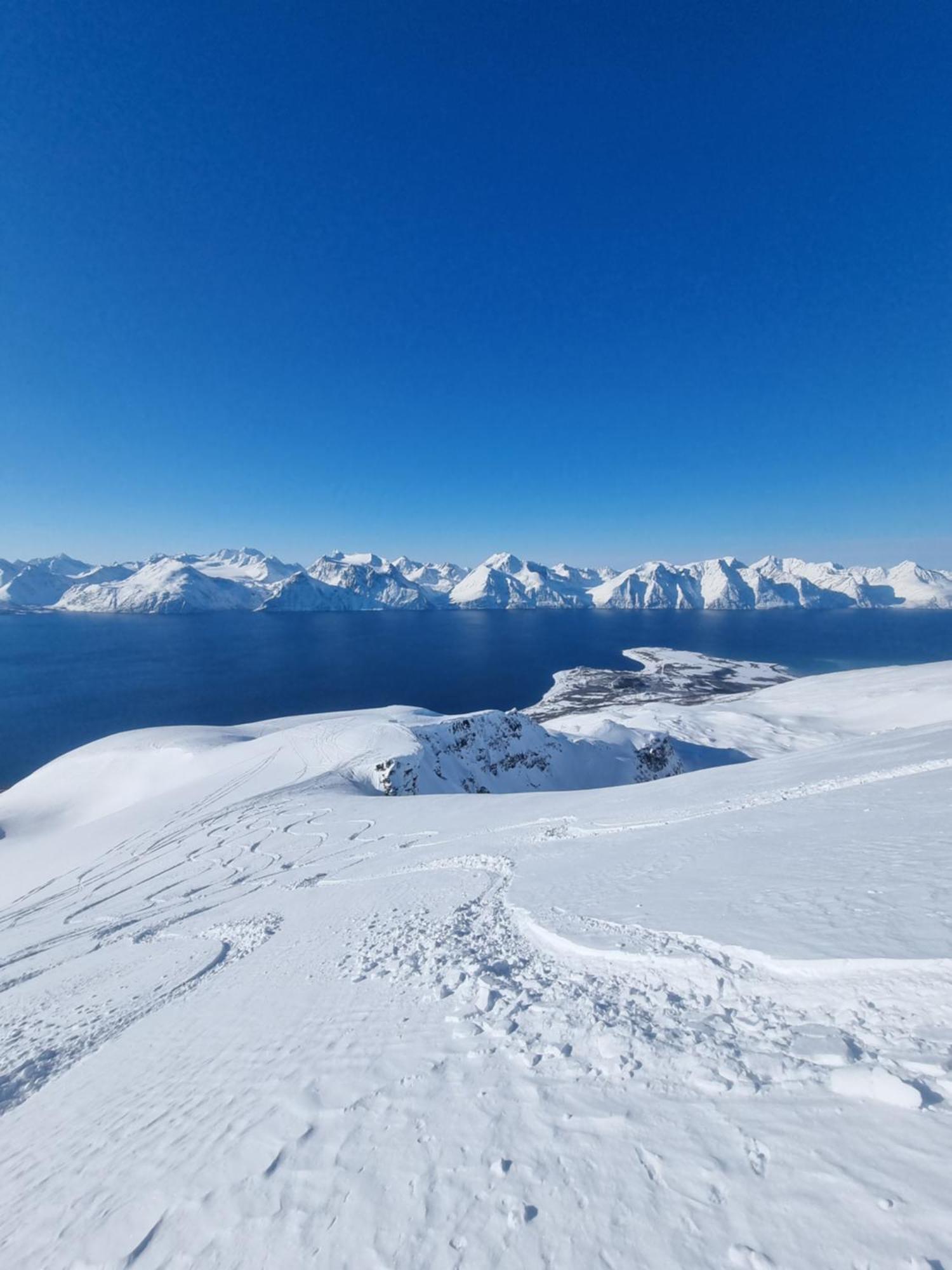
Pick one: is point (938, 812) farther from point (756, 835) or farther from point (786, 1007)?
point (786, 1007)

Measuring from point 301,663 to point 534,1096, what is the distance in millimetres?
113440

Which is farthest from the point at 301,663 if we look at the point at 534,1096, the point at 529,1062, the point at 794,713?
the point at 534,1096

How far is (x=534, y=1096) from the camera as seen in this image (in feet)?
11.3

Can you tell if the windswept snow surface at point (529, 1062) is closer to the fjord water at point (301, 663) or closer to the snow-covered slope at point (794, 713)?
the snow-covered slope at point (794, 713)

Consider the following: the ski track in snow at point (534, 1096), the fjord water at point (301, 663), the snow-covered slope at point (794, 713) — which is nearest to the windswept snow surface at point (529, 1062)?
the ski track in snow at point (534, 1096)

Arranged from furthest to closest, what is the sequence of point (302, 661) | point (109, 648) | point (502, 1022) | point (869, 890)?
point (109, 648) → point (302, 661) → point (869, 890) → point (502, 1022)

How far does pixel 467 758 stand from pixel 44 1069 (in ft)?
86.1

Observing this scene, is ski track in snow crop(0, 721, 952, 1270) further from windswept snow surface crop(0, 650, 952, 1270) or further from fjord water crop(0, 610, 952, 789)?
fjord water crop(0, 610, 952, 789)

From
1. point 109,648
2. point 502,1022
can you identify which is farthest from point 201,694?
point 502,1022

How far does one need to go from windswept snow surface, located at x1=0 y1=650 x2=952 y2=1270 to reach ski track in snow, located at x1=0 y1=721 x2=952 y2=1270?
0.06 ft

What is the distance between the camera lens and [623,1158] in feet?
9.16

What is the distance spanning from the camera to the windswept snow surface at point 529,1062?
8.28 ft

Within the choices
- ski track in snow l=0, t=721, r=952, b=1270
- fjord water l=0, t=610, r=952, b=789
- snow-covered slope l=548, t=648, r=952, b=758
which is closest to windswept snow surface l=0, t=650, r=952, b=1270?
ski track in snow l=0, t=721, r=952, b=1270

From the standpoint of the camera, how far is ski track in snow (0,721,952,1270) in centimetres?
257
